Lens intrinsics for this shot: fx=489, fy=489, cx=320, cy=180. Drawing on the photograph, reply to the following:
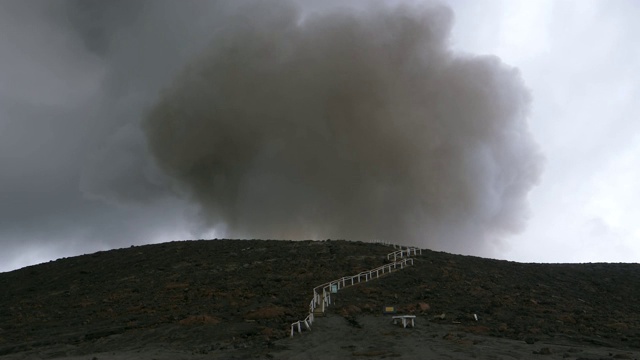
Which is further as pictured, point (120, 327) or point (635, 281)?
point (635, 281)

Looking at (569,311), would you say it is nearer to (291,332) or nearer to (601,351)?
(601,351)

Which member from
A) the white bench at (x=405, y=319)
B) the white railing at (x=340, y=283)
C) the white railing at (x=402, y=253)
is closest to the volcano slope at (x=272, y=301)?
the white bench at (x=405, y=319)

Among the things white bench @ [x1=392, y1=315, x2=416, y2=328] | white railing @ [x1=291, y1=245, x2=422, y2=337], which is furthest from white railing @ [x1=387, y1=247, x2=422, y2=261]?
white bench @ [x1=392, y1=315, x2=416, y2=328]

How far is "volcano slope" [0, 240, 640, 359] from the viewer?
21359 millimetres

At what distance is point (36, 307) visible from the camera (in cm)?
3397

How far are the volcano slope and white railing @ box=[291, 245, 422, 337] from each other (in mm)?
568

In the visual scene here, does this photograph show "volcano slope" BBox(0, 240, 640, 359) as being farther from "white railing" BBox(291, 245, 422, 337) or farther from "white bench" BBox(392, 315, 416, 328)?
"white railing" BBox(291, 245, 422, 337)

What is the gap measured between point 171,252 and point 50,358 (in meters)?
28.6

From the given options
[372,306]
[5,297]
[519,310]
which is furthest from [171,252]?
[519,310]

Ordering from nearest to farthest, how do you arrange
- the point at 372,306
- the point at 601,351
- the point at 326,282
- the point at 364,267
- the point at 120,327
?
the point at 601,351
the point at 120,327
the point at 372,306
the point at 326,282
the point at 364,267

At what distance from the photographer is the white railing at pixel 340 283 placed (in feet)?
74.9

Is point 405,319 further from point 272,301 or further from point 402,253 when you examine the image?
point 402,253

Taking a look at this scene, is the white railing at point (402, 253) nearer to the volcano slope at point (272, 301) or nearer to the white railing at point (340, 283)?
the white railing at point (340, 283)

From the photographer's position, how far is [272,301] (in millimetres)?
27266
